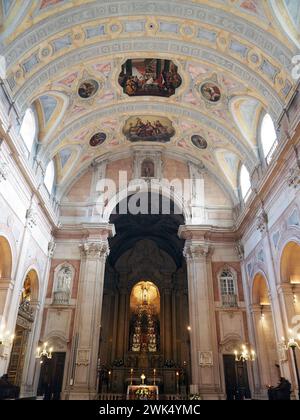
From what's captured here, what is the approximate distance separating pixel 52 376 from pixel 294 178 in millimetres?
13850

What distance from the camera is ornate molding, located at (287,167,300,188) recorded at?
444 inches

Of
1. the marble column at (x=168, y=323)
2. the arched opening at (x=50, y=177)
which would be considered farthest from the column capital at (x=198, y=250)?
the marble column at (x=168, y=323)

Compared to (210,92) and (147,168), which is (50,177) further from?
(210,92)

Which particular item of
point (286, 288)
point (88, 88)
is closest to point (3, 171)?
point (88, 88)

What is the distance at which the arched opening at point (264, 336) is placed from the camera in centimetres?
1491

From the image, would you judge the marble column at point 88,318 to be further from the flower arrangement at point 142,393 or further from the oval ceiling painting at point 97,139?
the oval ceiling painting at point 97,139

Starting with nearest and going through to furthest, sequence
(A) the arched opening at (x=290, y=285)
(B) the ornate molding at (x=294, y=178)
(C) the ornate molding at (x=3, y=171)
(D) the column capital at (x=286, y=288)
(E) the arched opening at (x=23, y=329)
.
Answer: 1. (B) the ornate molding at (x=294, y=178)
2. (C) the ornate molding at (x=3, y=171)
3. (A) the arched opening at (x=290, y=285)
4. (D) the column capital at (x=286, y=288)
5. (E) the arched opening at (x=23, y=329)

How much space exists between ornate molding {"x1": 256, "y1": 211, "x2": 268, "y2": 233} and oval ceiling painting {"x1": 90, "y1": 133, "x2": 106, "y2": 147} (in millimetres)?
9578

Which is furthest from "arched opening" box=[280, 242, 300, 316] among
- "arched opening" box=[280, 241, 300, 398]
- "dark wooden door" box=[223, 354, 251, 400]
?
"dark wooden door" box=[223, 354, 251, 400]

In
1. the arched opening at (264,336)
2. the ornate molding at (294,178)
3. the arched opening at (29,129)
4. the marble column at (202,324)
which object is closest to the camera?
the ornate molding at (294,178)

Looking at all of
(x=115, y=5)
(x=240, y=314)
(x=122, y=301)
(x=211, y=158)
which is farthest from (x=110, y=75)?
(x=122, y=301)

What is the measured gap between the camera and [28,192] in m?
14.5

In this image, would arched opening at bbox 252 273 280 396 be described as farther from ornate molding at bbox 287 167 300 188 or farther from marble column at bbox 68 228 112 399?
marble column at bbox 68 228 112 399

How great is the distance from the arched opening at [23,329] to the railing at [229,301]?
944cm
